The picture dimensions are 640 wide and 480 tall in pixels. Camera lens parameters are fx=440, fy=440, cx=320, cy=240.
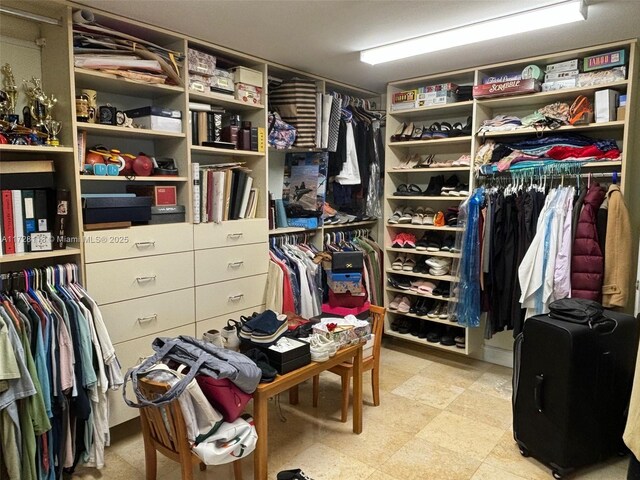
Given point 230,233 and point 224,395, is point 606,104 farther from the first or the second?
point 224,395

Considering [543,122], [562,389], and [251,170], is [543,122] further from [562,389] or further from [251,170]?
[251,170]

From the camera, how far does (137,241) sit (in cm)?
→ 259

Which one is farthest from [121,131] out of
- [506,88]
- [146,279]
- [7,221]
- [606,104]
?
[606,104]

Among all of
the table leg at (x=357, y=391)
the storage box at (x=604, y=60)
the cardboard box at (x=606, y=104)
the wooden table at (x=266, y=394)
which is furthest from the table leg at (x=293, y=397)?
the storage box at (x=604, y=60)

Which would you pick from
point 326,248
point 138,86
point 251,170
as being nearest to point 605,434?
point 326,248

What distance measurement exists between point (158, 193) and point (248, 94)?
1009mm

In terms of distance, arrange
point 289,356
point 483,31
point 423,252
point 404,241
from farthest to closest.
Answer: point 404,241 < point 423,252 < point 483,31 < point 289,356

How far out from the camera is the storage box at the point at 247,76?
10.2ft

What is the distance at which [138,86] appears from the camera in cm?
268

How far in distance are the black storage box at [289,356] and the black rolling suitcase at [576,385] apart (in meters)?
1.26

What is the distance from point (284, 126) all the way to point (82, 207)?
1655 mm

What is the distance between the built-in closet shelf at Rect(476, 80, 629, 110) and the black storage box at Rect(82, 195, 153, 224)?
8.64 ft

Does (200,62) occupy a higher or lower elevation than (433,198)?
higher

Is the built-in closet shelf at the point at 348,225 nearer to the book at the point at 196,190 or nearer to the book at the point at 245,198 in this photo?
the book at the point at 245,198
